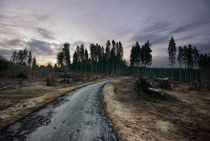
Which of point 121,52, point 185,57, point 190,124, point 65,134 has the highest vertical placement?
point 121,52

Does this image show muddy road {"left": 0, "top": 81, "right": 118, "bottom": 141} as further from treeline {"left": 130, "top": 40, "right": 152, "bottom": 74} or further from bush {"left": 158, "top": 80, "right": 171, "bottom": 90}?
treeline {"left": 130, "top": 40, "right": 152, "bottom": 74}

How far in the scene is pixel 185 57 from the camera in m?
38.6

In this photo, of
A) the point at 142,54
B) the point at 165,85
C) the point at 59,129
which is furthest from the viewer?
the point at 142,54

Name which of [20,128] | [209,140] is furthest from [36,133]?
[209,140]

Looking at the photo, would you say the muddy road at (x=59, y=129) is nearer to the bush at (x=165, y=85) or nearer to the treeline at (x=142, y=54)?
the bush at (x=165, y=85)

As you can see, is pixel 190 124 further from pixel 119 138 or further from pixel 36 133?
pixel 36 133

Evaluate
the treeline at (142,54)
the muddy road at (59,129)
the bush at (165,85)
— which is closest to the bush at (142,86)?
the bush at (165,85)

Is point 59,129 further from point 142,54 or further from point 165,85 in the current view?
point 142,54

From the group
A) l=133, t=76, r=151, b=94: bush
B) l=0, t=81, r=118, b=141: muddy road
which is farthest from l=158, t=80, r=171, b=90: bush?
l=0, t=81, r=118, b=141: muddy road

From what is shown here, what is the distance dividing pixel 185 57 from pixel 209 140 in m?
48.4

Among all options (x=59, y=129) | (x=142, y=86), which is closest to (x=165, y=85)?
(x=142, y=86)

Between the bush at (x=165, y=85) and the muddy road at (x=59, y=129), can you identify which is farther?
the bush at (x=165, y=85)

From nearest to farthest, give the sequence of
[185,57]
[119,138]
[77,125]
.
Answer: [119,138] < [77,125] < [185,57]

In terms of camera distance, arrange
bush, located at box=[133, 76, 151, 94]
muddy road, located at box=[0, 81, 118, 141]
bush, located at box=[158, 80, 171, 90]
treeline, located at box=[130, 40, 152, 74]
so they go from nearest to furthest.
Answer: muddy road, located at box=[0, 81, 118, 141] → bush, located at box=[133, 76, 151, 94] → bush, located at box=[158, 80, 171, 90] → treeline, located at box=[130, 40, 152, 74]
